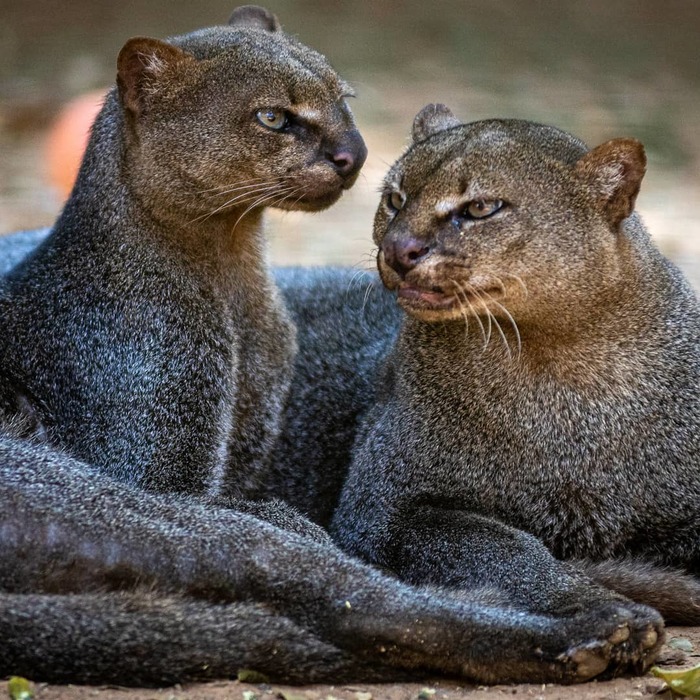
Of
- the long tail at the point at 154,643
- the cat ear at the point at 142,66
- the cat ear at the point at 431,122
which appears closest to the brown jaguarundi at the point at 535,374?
the cat ear at the point at 431,122

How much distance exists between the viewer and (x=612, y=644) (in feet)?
15.5

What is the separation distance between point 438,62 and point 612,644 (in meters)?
11.8

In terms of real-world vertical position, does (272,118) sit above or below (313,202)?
above

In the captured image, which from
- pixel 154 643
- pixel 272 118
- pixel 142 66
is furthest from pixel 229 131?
pixel 154 643

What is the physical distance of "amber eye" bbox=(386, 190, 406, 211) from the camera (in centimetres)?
578

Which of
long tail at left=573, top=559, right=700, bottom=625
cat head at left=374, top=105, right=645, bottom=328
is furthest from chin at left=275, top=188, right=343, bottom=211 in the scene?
long tail at left=573, top=559, right=700, bottom=625

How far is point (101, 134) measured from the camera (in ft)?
20.9

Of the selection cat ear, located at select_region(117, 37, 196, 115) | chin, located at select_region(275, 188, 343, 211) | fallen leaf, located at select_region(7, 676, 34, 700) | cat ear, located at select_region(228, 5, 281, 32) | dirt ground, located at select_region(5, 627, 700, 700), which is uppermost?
cat ear, located at select_region(228, 5, 281, 32)

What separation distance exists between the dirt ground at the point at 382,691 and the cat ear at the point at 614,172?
1.99 meters

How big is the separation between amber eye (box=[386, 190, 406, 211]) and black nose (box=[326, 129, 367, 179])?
0.95 feet

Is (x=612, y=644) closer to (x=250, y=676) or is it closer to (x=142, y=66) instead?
(x=250, y=676)

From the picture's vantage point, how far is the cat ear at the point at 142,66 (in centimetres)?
602

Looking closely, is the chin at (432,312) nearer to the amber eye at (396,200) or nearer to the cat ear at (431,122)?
the amber eye at (396,200)

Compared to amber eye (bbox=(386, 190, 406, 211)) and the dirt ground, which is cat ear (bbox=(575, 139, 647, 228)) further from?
the dirt ground
